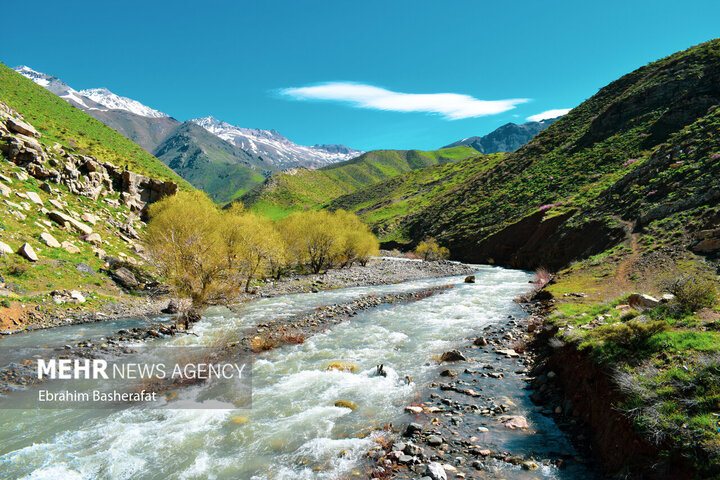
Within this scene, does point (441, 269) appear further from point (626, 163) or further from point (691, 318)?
point (691, 318)

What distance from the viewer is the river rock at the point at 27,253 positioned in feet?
75.5

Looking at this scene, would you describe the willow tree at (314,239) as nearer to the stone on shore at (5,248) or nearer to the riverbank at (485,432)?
the stone on shore at (5,248)

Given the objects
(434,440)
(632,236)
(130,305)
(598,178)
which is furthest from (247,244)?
(598,178)

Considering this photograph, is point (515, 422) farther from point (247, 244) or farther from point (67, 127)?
point (67, 127)

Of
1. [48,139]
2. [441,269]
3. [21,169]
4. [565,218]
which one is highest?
[48,139]

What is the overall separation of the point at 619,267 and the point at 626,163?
147 feet

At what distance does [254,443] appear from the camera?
10172mm

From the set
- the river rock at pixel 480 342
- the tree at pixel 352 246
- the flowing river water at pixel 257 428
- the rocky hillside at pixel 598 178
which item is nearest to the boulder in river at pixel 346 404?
the flowing river water at pixel 257 428

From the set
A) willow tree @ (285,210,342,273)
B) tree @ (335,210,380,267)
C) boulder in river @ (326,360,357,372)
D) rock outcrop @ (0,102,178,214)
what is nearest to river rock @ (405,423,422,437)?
boulder in river @ (326,360,357,372)

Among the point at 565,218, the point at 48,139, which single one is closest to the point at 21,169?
the point at 48,139

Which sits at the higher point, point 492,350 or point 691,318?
point 691,318

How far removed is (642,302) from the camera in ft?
44.7

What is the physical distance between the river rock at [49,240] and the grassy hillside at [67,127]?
60.5ft

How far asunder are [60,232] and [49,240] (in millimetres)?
2447
